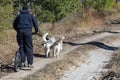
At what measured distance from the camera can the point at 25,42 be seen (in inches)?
509

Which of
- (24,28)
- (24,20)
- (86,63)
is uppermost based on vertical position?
(24,20)

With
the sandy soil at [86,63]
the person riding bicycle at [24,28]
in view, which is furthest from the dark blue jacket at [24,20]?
the sandy soil at [86,63]

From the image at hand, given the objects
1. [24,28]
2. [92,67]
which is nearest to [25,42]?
[24,28]

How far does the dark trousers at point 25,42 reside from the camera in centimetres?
1278

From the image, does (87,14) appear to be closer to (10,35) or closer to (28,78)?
(10,35)

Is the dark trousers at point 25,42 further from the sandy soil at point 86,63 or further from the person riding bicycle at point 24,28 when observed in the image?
the sandy soil at point 86,63

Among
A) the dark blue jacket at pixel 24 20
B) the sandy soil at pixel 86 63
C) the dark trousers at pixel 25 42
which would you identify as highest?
the dark blue jacket at pixel 24 20

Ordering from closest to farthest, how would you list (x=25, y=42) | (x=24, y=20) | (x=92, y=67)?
1. (x=24, y=20)
2. (x=25, y=42)
3. (x=92, y=67)

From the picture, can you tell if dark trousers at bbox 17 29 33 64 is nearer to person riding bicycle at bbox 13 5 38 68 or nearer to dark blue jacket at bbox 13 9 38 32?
person riding bicycle at bbox 13 5 38 68

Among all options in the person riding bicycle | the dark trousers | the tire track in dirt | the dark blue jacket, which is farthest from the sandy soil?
the dark blue jacket

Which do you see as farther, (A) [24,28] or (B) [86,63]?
(B) [86,63]

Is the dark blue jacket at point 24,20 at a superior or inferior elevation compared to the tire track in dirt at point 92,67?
superior

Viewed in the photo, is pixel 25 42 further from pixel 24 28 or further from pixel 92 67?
pixel 92 67

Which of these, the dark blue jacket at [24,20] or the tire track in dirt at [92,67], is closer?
the dark blue jacket at [24,20]
